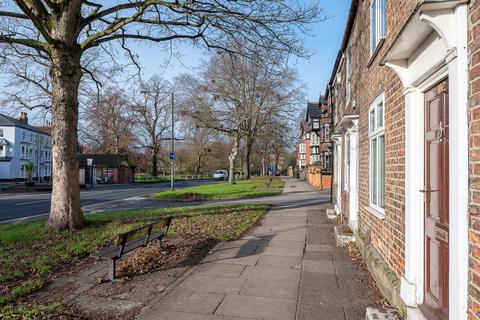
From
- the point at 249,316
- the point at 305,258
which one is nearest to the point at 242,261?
the point at 305,258

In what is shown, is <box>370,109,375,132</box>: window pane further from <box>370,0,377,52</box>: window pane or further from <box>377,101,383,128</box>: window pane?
<box>370,0,377,52</box>: window pane

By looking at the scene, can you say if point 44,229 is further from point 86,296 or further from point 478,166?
point 478,166

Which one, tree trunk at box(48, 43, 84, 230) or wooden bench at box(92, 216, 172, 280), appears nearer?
wooden bench at box(92, 216, 172, 280)

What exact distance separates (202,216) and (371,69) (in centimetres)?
756

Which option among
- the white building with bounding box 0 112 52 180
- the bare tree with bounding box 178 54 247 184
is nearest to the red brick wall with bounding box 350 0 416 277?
the bare tree with bounding box 178 54 247 184

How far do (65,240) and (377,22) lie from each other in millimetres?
7710

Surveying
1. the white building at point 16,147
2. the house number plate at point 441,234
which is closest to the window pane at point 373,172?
the house number plate at point 441,234

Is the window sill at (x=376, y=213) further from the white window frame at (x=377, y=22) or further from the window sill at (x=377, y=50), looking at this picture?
the white window frame at (x=377, y=22)

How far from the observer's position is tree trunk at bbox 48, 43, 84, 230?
967cm

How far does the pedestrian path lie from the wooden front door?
3.74ft

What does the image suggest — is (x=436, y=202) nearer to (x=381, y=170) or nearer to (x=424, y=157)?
(x=424, y=157)

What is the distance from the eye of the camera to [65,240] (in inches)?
343

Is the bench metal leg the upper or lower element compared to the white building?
lower

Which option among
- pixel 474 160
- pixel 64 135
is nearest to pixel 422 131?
pixel 474 160
